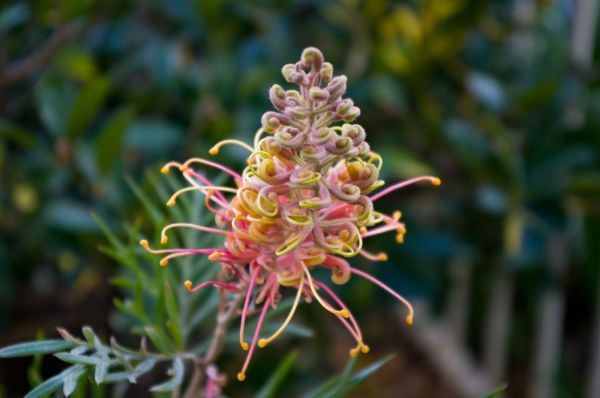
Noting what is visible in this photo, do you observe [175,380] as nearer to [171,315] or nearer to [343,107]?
[171,315]

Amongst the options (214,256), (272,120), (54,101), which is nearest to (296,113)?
(272,120)

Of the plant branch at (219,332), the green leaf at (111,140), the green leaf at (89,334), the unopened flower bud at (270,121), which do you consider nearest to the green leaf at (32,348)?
the green leaf at (89,334)

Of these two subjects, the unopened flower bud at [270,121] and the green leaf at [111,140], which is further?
the green leaf at [111,140]

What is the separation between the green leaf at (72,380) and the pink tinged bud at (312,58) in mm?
288

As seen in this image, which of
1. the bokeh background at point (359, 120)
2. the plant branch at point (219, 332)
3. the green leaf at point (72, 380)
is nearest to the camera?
the green leaf at point (72, 380)

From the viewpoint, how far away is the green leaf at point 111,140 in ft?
3.49

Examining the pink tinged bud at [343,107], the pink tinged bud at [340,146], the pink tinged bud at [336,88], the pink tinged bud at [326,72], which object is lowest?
the pink tinged bud at [340,146]

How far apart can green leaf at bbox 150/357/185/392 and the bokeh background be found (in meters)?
0.54

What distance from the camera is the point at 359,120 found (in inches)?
54.8

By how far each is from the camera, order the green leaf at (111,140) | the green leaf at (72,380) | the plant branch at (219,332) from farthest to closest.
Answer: the green leaf at (111,140)
the plant branch at (219,332)
the green leaf at (72,380)

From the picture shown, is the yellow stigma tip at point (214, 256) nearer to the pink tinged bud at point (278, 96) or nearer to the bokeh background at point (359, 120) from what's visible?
the pink tinged bud at point (278, 96)

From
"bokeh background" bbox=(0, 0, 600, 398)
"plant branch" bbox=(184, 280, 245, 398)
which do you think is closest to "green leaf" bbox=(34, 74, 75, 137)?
"bokeh background" bbox=(0, 0, 600, 398)

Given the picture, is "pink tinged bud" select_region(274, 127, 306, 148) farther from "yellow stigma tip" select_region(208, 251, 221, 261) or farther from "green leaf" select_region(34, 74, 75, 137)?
"green leaf" select_region(34, 74, 75, 137)

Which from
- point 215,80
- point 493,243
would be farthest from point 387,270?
point 215,80
